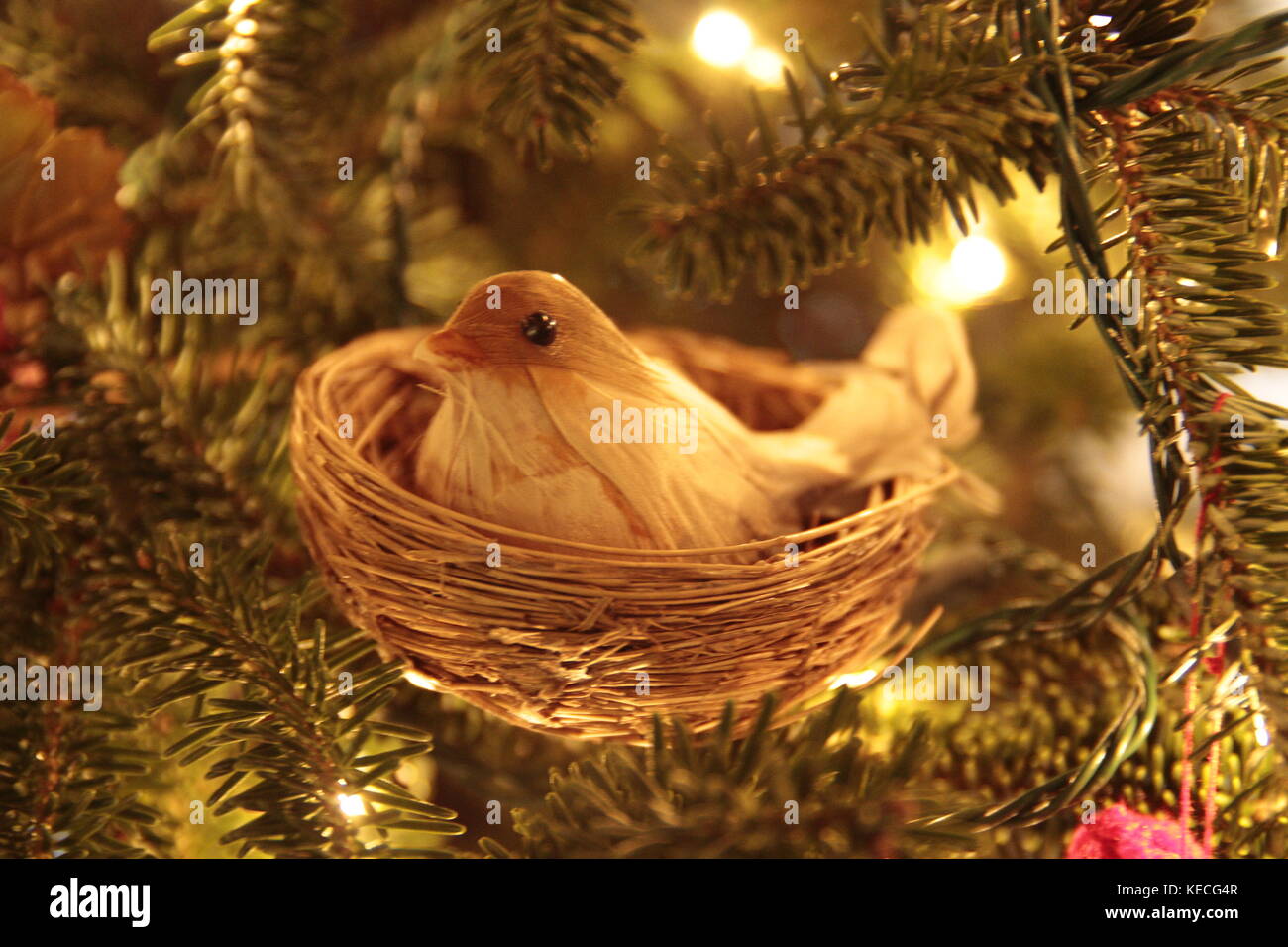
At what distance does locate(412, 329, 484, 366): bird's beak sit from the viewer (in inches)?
18.1

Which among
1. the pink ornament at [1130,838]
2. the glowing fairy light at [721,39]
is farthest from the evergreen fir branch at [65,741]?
the glowing fairy light at [721,39]

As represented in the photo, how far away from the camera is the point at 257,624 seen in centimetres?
41

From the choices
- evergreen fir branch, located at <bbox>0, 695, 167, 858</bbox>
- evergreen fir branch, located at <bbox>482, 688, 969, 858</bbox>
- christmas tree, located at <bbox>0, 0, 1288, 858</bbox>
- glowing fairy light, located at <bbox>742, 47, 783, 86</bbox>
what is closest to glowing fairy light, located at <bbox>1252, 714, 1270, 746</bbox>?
christmas tree, located at <bbox>0, 0, 1288, 858</bbox>

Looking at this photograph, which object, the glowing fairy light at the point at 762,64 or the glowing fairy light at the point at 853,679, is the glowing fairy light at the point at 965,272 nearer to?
the glowing fairy light at the point at 762,64

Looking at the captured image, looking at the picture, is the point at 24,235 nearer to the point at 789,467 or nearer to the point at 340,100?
the point at 340,100

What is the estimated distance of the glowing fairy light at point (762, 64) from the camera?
819mm

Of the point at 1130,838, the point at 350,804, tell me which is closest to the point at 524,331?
the point at 350,804

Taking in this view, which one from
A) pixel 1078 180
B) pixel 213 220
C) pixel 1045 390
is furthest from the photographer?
pixel 1045 390

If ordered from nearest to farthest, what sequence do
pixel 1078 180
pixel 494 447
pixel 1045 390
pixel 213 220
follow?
pixel 1078 180 → pixel 494 447 → pixel 213 220 → pixel 1045 390

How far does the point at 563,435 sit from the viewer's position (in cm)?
46

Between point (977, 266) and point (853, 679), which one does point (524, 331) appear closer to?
point (853, 679)

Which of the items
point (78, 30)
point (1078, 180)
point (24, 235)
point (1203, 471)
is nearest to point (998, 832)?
point (1203, 471)

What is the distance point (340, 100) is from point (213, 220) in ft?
0.54

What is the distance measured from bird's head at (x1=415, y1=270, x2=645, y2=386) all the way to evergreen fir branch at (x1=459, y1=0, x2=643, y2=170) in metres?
0.06
